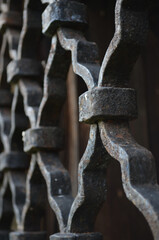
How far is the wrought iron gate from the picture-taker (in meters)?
0.63

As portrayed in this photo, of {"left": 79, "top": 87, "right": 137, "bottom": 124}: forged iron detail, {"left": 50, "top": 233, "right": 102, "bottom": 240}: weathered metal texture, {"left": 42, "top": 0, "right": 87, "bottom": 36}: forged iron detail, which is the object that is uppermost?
{"left": 42, "top": 0, "right": 87, "bottom": 36}: forged iron detail

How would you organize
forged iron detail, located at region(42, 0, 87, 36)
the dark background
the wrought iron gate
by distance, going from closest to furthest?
the wrought iron gate < forged iron detail, located at region(42, 0, 87, 36) < the dark background

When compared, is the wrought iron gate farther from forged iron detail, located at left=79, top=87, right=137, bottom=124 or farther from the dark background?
the dark background

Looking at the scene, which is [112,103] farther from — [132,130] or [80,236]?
[132,130]

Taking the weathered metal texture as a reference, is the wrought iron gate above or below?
above

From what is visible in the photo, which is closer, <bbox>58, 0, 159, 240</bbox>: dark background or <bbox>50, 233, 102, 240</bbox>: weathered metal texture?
<bbox>50, 233, 102, 240</bbox>: weathered metal texture

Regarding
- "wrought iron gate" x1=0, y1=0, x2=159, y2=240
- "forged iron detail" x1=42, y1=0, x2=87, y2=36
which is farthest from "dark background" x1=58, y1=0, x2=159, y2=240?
"forged iron detail" x1=42, y1=0, x2=87, y2=36

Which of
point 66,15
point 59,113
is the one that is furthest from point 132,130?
point 66,15

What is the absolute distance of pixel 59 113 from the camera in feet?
3.04

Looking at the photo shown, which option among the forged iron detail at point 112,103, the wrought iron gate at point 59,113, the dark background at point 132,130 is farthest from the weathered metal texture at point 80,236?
the dark background at point 132,130

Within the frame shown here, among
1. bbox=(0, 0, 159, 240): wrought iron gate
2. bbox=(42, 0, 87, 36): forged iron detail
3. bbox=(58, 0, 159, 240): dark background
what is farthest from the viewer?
bbox=(58, 0, 159, 240): dark background

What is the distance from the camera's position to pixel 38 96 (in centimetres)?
103

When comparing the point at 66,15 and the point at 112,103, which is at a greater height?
the point at 66,15

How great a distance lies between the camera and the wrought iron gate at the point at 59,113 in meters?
0.63
